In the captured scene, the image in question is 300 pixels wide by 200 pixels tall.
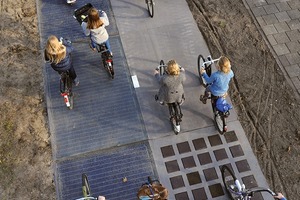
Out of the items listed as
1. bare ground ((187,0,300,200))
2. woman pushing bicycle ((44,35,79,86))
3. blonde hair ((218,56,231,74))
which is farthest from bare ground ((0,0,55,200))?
bare ground ((187,0,300,200))

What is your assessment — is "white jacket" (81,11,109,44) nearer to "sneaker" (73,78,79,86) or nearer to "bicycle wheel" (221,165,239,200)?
"sneaker" (73,78,79,86)

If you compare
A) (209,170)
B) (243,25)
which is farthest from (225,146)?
(243,25)

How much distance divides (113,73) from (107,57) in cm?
44

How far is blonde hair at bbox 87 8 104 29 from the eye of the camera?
23.3 ft

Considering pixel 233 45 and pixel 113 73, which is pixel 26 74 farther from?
pixel 233 45

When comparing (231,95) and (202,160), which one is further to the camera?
(231,95)

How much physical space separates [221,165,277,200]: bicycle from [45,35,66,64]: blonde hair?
3.69 meters

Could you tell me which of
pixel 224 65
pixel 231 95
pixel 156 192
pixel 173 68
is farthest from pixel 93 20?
pixel 156 192

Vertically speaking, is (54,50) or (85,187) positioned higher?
(54,50)

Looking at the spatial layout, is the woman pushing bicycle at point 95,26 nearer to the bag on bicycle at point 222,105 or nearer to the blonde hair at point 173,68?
the blonde hair at point 173,68

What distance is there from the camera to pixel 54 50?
6672 mm

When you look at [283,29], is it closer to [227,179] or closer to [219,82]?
[219,82]

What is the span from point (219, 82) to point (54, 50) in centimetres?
311

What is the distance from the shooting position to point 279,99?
7875 mm
